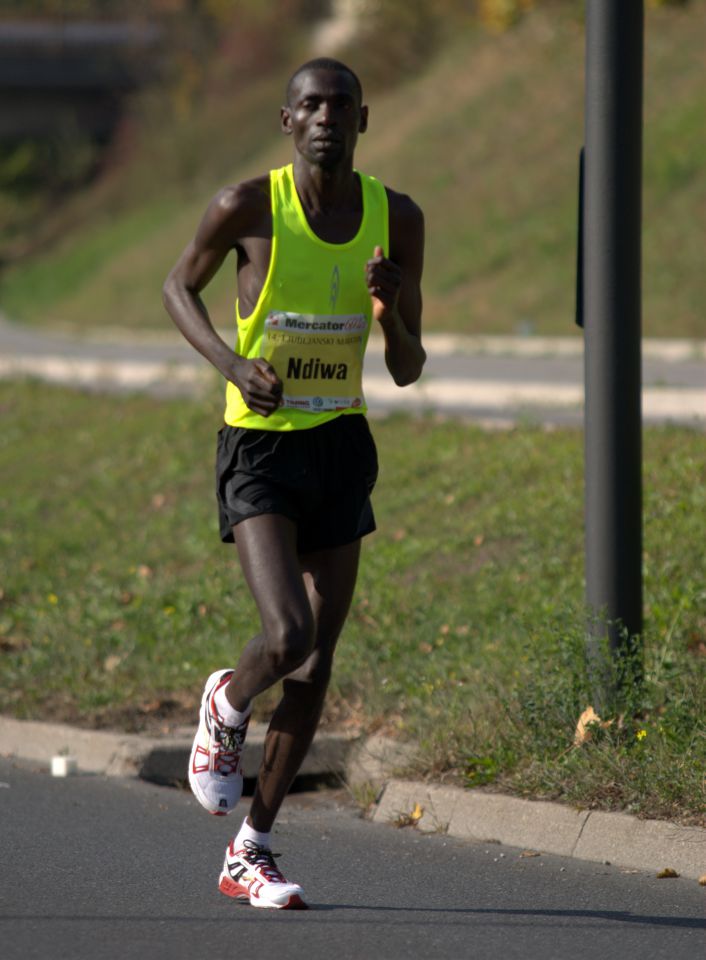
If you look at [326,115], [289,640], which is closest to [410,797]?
[289,640]

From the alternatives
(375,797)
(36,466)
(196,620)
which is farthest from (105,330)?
(375,797)

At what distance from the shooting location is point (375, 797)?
6441 millimetres

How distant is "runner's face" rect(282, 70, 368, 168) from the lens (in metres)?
4.80

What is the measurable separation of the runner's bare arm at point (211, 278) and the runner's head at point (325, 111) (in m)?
0.21

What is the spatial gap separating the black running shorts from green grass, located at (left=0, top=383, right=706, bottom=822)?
57.4 inches

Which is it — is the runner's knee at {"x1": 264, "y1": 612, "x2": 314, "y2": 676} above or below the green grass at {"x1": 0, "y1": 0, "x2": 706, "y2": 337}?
below

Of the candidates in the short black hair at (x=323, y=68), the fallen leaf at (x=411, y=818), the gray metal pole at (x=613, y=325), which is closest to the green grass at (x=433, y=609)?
the fallen leaf at (x=411, y=818)

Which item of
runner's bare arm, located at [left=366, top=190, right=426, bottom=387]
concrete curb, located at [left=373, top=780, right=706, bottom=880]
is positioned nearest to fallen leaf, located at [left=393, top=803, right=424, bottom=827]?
concrete curb, located at [left=373, top=780, right=706, bottom=880]

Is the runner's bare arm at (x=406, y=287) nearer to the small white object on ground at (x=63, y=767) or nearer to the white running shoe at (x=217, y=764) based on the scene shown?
the white running shoe at (x=217, y=764)

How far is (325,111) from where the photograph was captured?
4.80 meters

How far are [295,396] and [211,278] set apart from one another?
402 mm

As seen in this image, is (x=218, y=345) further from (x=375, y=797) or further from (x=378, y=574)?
(x=378, y=574)

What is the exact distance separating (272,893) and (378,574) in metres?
4.01

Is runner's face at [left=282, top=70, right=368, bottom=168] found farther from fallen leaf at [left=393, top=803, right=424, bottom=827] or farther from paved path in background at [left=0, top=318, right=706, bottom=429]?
paved path in background at [left=0, top=318, right=706, bottom=429]
